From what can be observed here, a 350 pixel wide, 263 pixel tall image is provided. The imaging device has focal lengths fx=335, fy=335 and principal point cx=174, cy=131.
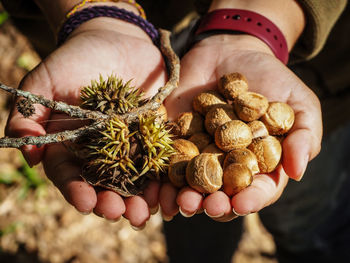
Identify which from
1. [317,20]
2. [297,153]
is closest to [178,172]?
[297,153]

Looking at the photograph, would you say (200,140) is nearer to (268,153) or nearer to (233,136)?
(233,136)

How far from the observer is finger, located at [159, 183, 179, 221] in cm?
269

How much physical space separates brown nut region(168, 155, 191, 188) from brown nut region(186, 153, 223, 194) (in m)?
0.07

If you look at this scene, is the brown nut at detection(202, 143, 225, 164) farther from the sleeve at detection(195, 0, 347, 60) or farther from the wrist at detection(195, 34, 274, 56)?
the sleeve at detection(195, 0, 347, 60)

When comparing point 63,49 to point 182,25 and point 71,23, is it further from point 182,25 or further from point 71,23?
point 182,25

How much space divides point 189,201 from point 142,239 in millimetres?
3597

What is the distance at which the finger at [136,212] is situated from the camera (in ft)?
8.72

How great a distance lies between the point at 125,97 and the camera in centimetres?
296

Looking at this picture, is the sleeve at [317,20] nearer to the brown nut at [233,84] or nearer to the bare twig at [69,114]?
the brown nut at [233,84]

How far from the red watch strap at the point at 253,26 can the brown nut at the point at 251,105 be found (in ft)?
2.51

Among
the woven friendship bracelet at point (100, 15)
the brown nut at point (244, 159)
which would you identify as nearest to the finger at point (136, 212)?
the brown nut at point (244, 159)

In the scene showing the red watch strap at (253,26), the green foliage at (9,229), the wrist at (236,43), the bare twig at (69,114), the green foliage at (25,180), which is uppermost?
the red watch strap at (253,26)

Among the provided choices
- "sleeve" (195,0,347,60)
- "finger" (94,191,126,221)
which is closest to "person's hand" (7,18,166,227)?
"finger" (94,191,126,221)

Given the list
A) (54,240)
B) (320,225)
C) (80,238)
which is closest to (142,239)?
(80,238)
